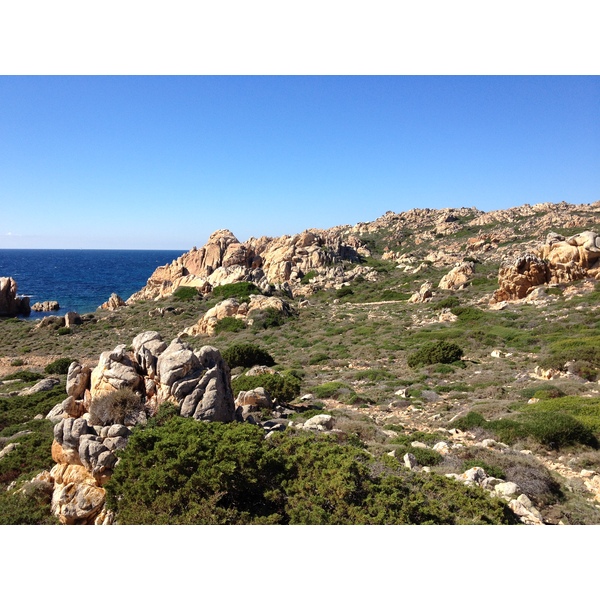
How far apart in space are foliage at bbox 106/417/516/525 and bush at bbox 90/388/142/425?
1.62 m

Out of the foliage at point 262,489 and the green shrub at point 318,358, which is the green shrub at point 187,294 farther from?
the foliage at point 262,489

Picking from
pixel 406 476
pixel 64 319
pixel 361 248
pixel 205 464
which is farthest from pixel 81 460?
pixel 361 248

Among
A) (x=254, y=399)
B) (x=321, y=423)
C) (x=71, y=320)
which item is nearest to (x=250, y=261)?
(x=71, y=320)

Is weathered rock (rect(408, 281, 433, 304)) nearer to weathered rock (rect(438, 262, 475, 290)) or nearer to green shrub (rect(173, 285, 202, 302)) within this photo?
weathered rock (rect(438, 262, 475, 290))

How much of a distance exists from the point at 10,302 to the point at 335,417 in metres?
58.5

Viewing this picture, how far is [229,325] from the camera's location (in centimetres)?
3281

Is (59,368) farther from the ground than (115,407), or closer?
closer

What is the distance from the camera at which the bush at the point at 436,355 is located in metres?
19.0

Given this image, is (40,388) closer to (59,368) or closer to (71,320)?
(59,368)

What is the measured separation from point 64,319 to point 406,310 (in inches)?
1355

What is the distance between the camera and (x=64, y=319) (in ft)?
132

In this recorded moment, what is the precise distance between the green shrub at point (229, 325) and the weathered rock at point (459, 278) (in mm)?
22090

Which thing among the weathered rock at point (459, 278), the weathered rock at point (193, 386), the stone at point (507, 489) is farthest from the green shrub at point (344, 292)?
the stone at point (507, 489)

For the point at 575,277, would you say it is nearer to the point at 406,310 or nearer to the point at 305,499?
the point at 406,310
